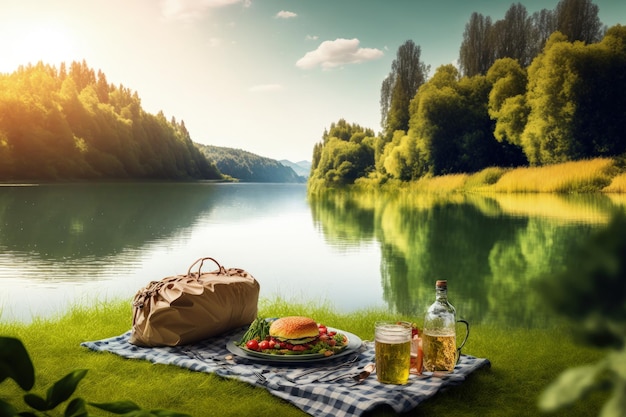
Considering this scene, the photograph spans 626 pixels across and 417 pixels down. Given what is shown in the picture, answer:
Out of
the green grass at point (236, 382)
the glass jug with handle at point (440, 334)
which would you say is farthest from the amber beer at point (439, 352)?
the green grass at point (236, 382)

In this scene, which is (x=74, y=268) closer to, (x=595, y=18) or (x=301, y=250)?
(x=301, y=250)

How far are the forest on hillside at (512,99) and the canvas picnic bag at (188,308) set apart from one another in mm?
27397

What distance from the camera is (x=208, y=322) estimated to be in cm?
511

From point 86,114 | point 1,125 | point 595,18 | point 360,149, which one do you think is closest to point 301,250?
point 595,18

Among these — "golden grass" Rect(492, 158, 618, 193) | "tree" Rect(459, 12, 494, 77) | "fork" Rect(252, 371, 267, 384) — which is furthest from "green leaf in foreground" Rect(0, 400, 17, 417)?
"tree" Rect(459, 12, 494, 77)

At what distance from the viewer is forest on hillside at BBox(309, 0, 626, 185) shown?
101ft

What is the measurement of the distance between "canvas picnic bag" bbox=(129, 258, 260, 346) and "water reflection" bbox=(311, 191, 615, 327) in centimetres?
233

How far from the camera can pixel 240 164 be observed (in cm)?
13838

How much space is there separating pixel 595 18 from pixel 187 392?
34998 mm

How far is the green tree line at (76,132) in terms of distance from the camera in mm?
56750

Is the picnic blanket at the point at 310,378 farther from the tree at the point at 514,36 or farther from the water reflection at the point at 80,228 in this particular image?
the tree at the point at 514,36

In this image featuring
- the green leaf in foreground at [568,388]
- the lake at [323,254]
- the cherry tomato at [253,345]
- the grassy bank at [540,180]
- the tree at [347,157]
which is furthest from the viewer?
the tree at [347,157]

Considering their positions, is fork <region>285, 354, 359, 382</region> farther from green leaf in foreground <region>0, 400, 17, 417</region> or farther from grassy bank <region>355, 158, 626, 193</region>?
grassy bank <region>355, 158, 626, 193</region>

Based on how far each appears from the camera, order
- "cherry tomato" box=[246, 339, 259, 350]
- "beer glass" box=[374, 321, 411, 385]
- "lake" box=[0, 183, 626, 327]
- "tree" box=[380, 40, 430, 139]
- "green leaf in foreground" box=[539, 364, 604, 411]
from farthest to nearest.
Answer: "tree" box=[380, 40, 430, 139]
"lake" box=[0, 183, 626, 327]
"cherry tomato" box=[246, 339, 259, 350]
"beer glass" box=[374, 321, 411, 385]
"green leaf in foreground" box=[539, 364, 604, 411]
